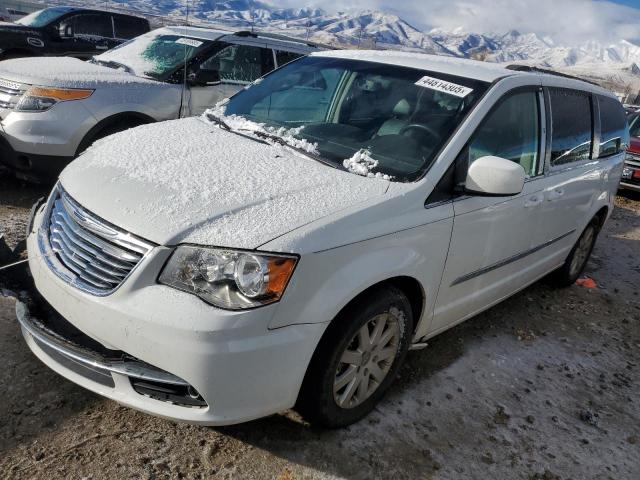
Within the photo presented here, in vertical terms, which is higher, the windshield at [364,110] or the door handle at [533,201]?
the windshield at [364,110]

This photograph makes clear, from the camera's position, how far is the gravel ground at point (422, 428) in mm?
2332

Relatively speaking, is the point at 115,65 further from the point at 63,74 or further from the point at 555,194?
the point at 555,194

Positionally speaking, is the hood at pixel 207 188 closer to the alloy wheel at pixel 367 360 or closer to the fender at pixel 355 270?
the fender at pixel 355 270

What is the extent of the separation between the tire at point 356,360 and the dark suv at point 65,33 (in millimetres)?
10053

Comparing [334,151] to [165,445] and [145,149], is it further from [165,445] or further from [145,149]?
[165,445]

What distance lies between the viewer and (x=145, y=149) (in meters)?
2.82

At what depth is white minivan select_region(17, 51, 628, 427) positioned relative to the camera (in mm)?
2045

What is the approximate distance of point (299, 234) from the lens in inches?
82.6

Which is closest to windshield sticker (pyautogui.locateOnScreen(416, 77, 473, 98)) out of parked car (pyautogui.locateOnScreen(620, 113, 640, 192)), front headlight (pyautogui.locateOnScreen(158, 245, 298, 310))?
front headlight (pyautogui.locateOnScreen(158, 245, 298, 310))

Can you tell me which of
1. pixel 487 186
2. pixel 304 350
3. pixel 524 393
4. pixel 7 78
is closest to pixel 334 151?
pixel 487 186

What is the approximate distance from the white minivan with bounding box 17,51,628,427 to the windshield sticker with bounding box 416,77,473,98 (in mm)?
13

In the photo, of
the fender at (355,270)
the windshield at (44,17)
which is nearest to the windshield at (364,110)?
the fender at (355,270)

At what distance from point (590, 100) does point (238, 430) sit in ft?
12.1

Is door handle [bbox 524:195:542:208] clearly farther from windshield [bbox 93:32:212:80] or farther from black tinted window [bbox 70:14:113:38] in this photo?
black tinted window [bbox 70:14:113:38]
